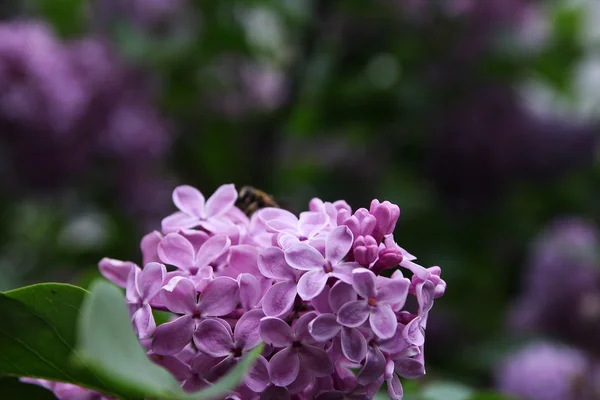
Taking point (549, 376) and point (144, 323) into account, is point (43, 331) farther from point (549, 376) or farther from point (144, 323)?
point (549, 376)

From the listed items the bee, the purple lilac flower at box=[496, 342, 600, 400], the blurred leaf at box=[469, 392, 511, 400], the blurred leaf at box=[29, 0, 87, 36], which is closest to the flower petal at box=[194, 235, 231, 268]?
the bee

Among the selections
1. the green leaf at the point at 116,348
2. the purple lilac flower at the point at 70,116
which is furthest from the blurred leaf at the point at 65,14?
the green leaf at the point at 116,348

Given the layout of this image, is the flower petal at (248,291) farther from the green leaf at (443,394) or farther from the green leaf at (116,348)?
the green leaf at (443,394)

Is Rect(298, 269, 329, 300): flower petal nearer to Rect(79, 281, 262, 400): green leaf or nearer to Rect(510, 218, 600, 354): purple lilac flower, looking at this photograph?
Rect(79, 281, 262, 400): green leaf

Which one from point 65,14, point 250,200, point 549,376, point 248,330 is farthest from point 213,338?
point 65,14

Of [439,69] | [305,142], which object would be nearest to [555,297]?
[439,69]

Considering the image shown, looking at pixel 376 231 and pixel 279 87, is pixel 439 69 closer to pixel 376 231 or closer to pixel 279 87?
pixel 279 87
